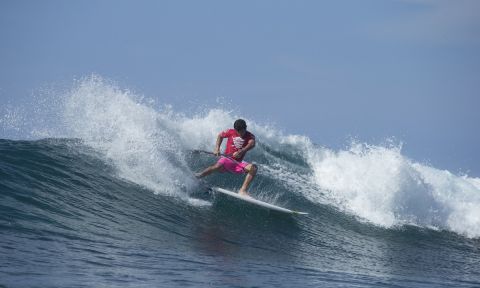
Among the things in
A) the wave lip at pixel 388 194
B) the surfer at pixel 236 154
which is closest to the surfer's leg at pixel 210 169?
→ the surfer at pixel 236 154

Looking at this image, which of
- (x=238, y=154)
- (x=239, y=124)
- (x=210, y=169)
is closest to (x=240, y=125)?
(x=239, y=124)

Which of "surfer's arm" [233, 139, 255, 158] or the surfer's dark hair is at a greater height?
the surfer's dark hair

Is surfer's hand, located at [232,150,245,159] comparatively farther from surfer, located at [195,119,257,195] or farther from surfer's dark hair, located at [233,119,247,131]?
surfer's dark hair, located at [233,119,247,131]

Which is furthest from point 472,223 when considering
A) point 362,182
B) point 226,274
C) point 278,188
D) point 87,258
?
point 87,258

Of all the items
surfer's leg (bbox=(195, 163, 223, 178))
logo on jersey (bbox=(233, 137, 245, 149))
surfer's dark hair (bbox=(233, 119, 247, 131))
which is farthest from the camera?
logo on jersey (bbox=(233, 137, 245, 149))

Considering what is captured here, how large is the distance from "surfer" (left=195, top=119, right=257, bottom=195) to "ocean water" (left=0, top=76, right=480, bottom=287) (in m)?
0.59

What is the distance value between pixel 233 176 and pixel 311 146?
7039 millimetres

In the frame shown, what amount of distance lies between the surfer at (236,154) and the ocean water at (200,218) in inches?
23.2

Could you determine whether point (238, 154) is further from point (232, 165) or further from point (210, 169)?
point (210, 169)

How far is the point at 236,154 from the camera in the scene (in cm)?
1159

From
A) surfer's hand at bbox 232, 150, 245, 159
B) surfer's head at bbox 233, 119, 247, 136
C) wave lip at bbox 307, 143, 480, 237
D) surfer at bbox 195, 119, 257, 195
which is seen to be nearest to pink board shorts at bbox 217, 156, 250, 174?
surfer at bbox 195, 119, 257, 195

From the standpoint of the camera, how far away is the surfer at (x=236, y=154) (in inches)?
452

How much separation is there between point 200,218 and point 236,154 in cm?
225

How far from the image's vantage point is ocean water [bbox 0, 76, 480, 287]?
6133mm
